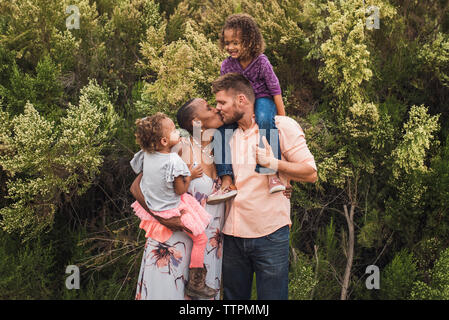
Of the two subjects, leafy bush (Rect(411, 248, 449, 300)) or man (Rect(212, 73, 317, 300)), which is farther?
leafy bush (Rect(411, 248, 449, 300))

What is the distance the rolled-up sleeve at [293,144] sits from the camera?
2539 millimetres

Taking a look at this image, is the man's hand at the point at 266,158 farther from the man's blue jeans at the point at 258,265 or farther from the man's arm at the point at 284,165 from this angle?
the man's blue jeans at the point at 258,265

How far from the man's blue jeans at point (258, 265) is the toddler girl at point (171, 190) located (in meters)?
0.15

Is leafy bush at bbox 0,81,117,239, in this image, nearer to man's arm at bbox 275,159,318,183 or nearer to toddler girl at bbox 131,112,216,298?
toddler girl at bbox 131,112,216,298

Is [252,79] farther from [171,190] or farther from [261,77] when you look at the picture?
[171,190]

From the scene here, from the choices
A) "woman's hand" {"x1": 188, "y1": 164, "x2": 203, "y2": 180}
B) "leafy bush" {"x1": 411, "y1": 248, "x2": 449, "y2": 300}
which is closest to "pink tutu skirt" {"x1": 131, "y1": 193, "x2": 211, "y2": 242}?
"woman's hand" {"x1": 188, "y1": 164, "x2": 203, "y2": 180}

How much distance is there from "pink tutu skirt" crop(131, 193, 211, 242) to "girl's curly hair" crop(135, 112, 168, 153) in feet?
1.09

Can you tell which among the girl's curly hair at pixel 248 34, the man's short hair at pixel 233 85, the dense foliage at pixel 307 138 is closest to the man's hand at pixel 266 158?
the man's short hair at pixel 233 85

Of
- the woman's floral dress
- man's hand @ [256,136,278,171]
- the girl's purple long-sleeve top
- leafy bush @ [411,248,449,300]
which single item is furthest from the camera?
leafy bush @ [411,248,449,300]

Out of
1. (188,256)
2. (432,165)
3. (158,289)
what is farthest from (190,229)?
(432,165)

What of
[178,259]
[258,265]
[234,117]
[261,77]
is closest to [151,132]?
[234,117]

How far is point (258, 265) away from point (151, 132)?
929mm

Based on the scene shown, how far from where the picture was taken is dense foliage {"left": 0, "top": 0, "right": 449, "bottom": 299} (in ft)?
14.8

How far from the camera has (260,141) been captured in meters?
2.61
